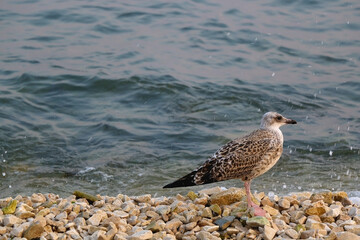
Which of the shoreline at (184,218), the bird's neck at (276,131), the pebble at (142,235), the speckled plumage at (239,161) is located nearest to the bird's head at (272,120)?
the bird's neck at (276,131)

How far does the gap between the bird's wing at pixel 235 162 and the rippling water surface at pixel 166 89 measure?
2.12m

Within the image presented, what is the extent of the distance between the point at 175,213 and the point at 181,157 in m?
3.93

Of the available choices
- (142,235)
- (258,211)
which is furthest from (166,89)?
(142,235)

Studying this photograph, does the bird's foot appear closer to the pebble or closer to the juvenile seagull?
the juvenile seagull

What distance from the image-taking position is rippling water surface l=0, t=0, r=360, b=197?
9633 millimetres

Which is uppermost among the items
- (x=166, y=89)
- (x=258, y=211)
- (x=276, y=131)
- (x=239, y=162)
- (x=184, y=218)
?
(x=276, y=131)

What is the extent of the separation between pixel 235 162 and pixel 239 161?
4 centimetres

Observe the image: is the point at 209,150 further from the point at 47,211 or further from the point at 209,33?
the point at 209,33

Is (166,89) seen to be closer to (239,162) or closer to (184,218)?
(239,162)

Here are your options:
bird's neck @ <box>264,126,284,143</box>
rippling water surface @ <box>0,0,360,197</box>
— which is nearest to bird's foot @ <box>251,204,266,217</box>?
bird's neck @ <box>264,126,284,143</box>

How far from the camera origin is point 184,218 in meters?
6.06

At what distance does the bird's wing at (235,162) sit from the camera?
640 cm

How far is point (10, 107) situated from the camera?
12.0 meters

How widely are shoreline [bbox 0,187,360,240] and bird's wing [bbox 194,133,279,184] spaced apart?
20 centimetres
